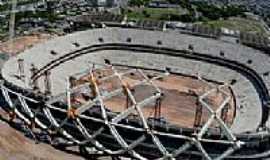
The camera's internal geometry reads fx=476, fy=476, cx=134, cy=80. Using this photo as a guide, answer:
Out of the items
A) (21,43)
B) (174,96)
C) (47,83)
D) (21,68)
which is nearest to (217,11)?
(21,43)

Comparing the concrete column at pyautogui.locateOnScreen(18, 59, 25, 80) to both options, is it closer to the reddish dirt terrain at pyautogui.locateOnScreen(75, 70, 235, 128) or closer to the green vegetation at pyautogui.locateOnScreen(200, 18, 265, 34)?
the reddish dirt terrain at pyautogui.locateOnScreen(75, 70, 235, 128)

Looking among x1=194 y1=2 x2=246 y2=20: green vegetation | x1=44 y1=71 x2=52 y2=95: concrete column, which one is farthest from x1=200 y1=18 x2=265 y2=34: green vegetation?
x1=44 y1=71 x2=52 y2=95: concrete column

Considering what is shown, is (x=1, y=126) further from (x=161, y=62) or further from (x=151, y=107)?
(x=161, y=62)

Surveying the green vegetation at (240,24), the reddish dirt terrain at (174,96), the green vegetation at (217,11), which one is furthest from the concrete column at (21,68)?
the green vegetation at (217,11)

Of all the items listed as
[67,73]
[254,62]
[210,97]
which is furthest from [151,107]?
[254,62]

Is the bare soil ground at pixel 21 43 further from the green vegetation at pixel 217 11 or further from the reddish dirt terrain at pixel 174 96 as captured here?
the green vegetation at pixel 217 11

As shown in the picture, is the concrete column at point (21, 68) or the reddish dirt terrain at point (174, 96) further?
the reddish dirt terrain at point (174, 96)

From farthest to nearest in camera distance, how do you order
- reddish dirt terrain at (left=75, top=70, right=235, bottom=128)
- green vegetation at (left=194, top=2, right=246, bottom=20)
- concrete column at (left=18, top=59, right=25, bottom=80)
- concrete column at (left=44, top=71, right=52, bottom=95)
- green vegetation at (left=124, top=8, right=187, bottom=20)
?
green vegetation at (left=194, top=2, right=246, bottom=20), green vegetation at (left=124, top=8, right=187, bottom=20), reddish dirt terrain at (left=75, top=70, right=235, bottom=128), concrete column at (left=44, top=71, right=52, bottom=95), concrete column at (left=18, top=59, right=25, bottom=80)

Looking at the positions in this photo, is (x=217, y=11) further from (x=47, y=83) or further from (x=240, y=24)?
(x=47, y=83)
